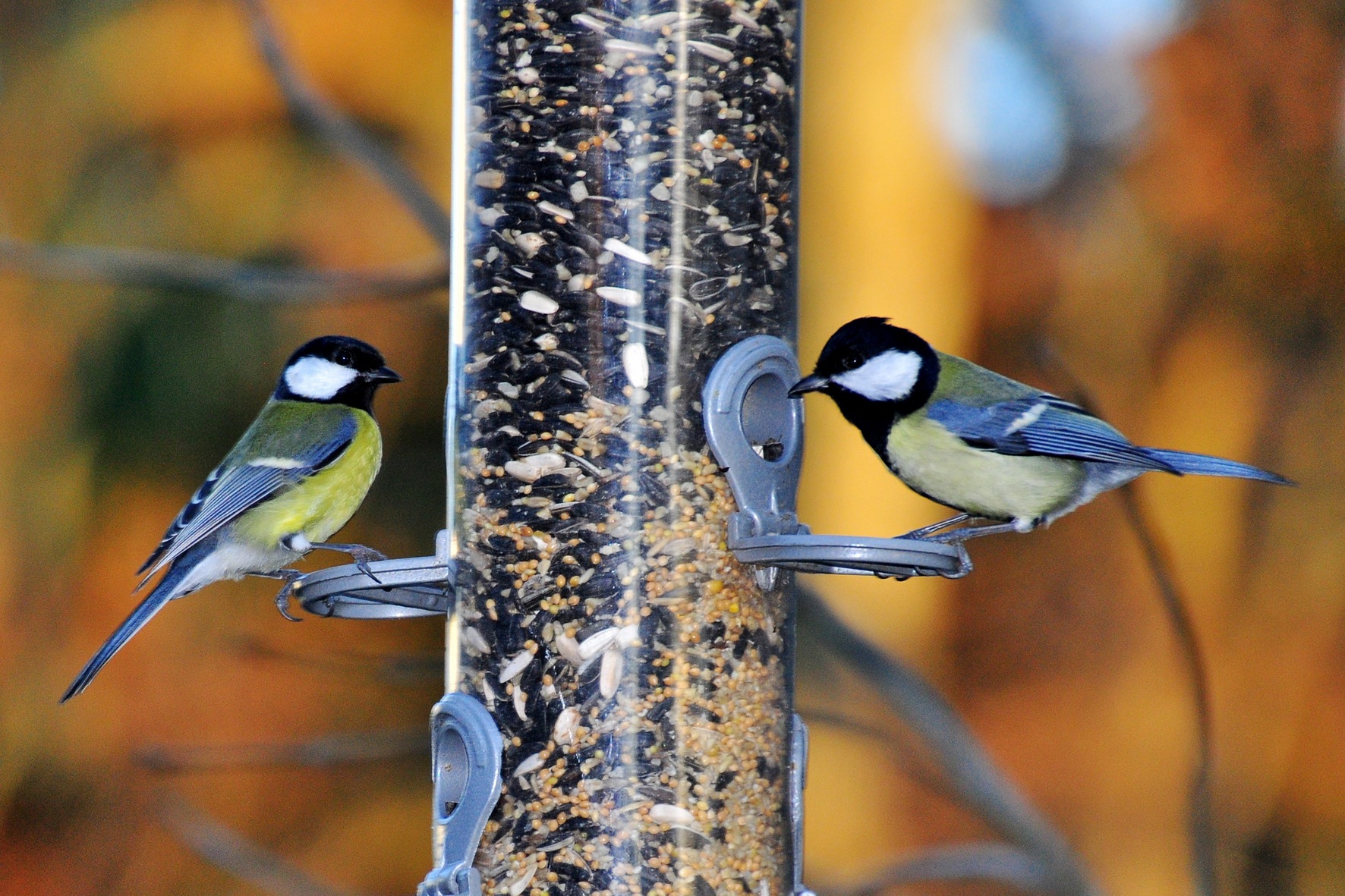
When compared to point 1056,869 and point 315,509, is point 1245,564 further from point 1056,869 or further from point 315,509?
point 315,509

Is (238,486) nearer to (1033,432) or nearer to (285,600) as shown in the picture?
(285,600)

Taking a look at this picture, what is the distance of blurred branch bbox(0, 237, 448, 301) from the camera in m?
3.80

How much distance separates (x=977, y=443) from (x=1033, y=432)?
140mm

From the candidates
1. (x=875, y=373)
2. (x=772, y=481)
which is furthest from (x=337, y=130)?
(x=772, y=481)

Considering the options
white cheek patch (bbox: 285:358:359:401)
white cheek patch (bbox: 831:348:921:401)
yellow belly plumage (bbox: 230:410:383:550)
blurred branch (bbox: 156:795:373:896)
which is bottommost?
blurred branch (bbox: 156:795:373:896)

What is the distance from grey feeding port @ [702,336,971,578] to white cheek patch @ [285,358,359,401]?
4.32 feet

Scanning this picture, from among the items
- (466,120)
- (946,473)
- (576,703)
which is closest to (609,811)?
(576,703)

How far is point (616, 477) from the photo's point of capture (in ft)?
8.59

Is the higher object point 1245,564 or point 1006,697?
point 1245,564

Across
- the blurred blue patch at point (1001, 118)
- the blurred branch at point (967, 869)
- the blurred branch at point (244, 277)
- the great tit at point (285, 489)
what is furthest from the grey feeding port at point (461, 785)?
the blurred blue patch at point (1001, 118)

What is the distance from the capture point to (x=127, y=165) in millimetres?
5953

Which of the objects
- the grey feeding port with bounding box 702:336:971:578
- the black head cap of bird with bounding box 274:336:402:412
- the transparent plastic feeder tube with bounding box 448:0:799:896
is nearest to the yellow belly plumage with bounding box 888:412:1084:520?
the grey feeding port with bounding box 702:336:971:578

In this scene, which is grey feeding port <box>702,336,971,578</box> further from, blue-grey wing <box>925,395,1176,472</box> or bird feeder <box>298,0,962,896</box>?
blue-grey wing <box>925,395,1176,472</box>

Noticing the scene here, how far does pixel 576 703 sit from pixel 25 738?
12.7ft
